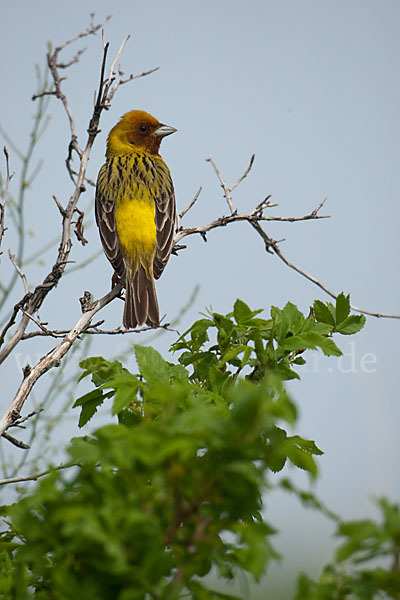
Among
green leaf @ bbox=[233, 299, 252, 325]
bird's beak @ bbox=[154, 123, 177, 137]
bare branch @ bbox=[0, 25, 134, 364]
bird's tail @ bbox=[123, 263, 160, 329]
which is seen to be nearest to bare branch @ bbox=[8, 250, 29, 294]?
bare branch @ bbox=[0, 25, 134, 364]

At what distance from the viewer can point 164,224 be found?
18.5 feet

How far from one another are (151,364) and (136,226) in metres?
3.67

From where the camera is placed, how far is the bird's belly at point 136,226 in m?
5.51

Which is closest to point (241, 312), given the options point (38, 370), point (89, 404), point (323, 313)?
point (323, 313)

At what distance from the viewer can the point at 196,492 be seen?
56.1 inches

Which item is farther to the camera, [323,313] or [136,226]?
[136,226]

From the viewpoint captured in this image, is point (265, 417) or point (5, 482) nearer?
point (265, 417)

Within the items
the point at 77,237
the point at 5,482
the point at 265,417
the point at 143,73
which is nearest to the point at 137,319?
the point at 77,237

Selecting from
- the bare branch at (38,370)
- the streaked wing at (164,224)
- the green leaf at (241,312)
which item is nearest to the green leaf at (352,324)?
the green leaf at (241,312)

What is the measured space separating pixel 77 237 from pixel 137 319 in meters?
0.98

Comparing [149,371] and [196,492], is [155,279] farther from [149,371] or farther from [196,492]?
[196,492]

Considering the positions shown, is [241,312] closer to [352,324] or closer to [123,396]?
[352,324]

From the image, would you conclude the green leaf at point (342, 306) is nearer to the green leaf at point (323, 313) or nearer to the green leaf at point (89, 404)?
the green leaf at point (323, 313)

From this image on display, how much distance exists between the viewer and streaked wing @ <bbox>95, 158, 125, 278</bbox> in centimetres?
552
